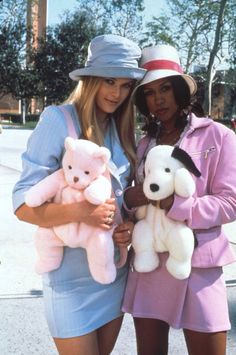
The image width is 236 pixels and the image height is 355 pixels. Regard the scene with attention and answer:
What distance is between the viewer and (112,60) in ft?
6.47

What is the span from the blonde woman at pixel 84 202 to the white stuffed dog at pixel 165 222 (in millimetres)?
78

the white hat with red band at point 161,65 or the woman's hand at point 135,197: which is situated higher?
the white hat with red band at point 161,65

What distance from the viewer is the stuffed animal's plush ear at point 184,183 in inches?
73.3

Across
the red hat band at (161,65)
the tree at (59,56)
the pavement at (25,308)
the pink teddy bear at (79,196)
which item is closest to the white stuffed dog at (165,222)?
the pink teddy bear at (79,196)

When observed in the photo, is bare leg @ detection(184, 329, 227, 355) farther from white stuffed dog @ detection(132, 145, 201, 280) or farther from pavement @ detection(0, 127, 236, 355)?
pavement @ detection(0, 127, 236, 355)

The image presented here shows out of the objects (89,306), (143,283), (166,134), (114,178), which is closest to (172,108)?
(166,134)

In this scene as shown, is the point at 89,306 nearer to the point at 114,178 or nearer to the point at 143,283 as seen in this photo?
the point at 143,283

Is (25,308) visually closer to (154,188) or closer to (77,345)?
(77,345)

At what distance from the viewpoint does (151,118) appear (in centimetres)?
226

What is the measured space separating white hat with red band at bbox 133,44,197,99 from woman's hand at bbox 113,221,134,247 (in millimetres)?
577

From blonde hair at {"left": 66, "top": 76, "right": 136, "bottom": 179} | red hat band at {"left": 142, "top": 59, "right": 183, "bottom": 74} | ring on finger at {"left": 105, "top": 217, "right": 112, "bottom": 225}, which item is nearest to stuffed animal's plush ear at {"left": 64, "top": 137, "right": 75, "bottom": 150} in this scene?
blonde hair at {"left": 66, "top": 76, "right": 136, "bottom": 179}

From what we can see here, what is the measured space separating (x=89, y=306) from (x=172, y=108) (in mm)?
860

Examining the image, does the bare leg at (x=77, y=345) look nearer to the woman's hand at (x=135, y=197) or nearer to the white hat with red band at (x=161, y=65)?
the woman's hand at (x=135, y=197)

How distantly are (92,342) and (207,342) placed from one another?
43 centimetres
